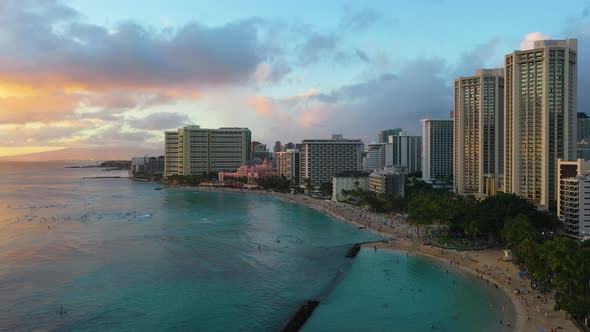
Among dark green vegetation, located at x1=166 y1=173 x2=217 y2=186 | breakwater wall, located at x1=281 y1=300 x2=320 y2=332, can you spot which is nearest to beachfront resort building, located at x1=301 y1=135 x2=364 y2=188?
dark green vegetation, located at x1=166 y1=173 x2=217 y2=186

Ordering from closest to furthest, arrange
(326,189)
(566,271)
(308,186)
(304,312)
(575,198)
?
(566,271) < (304,312) < (575,198) < (326,189) < (308,186)

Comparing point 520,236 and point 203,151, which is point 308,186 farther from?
point 520,236

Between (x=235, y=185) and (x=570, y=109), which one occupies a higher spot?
(x=570, y=109)

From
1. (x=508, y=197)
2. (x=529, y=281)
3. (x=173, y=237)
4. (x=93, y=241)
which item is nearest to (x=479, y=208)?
(x=508, y=197)

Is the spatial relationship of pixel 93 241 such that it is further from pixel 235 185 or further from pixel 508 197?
pixel 235 185

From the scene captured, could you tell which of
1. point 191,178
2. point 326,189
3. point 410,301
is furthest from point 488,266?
point 191,178

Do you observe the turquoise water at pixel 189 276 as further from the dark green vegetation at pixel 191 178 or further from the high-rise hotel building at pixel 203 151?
the high-rise hotel building at pixel 203 151
